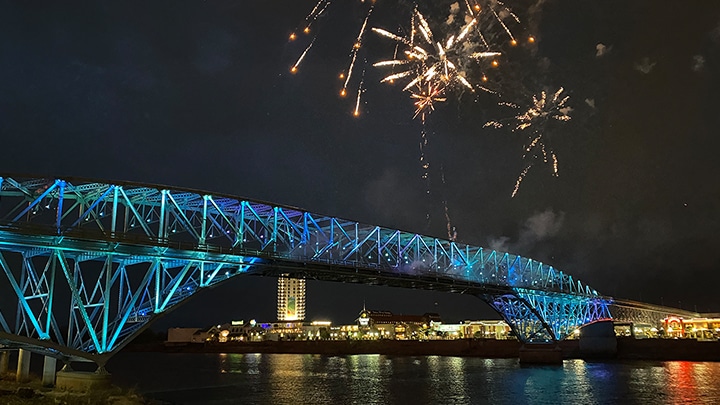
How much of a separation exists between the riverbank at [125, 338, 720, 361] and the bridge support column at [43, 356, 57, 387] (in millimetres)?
79815

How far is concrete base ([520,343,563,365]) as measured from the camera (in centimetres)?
8269

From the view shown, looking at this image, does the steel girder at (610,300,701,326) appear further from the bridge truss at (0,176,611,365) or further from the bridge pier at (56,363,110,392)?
the bridge pier at (56,363,110,392)

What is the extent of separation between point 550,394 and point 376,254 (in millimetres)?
24111

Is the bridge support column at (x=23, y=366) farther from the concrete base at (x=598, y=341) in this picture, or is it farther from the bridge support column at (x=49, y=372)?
the concrete base at (x=598, y=341)

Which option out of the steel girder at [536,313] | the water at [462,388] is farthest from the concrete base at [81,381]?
the steel girder at [536,313]

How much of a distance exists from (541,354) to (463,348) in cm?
3512

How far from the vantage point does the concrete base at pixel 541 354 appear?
82.7 m

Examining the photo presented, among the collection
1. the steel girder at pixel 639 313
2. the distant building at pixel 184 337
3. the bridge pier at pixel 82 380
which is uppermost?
the steel girder at pixel 639 313

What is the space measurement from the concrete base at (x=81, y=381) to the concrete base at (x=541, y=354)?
64.3 m

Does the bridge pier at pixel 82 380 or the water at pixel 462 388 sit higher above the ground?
the bridge pier at pixel 82 380

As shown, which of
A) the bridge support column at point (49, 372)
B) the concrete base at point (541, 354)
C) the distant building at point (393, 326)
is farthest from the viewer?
the distant building at point (393, 326)

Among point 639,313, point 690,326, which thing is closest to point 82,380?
point 639,313

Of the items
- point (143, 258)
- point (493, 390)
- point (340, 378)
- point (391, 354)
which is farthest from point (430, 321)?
point (143, 258)

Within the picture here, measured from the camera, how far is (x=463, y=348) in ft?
384
